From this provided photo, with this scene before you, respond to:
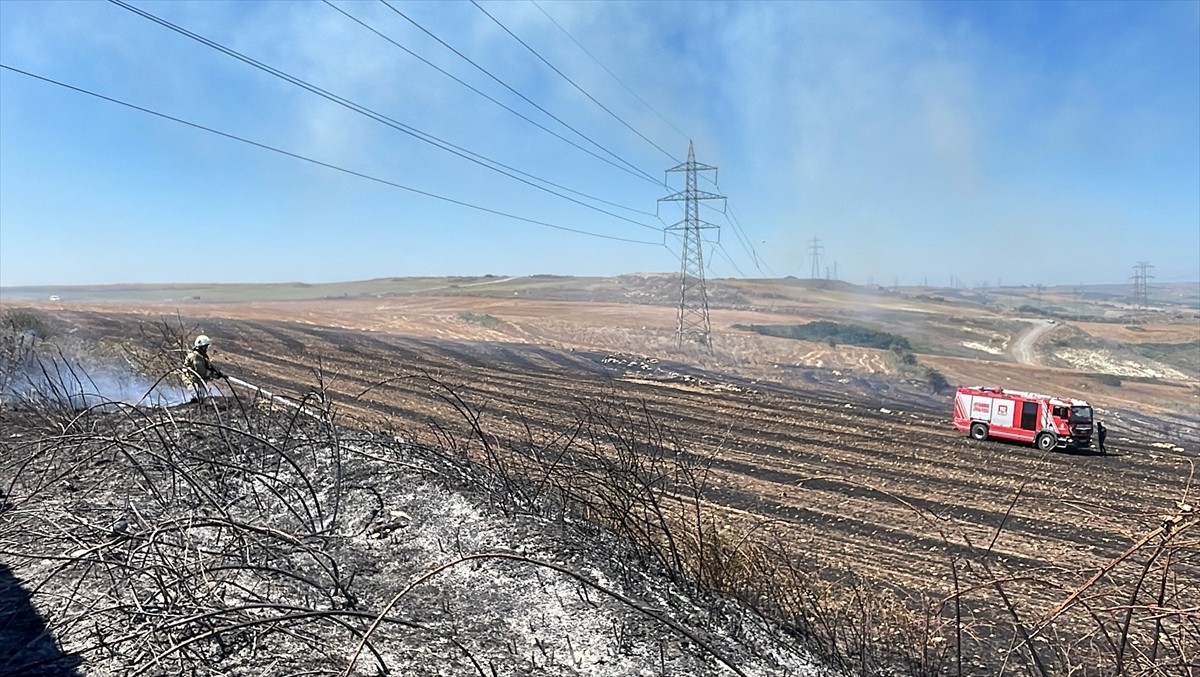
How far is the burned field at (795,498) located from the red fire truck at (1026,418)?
18.3 inches

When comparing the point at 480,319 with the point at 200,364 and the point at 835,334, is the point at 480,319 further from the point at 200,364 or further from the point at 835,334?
the point at 200,364

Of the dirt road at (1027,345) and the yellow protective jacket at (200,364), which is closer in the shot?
the yellow protective jacket at (200,364)

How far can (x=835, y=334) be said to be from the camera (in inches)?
1628

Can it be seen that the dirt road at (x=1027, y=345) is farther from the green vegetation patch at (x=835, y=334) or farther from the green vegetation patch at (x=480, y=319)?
the green vegetation patch at (x=480, y=319)

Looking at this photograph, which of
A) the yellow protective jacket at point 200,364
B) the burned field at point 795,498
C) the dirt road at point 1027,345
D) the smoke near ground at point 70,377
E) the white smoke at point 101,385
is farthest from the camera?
the dirt road at point 1027,345

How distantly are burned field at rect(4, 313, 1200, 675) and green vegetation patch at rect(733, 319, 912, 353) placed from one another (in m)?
11.3

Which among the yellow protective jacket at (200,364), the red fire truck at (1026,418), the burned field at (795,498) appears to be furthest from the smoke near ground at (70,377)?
the red fire truck at (1026,418)

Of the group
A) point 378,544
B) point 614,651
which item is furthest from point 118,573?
point 614,651

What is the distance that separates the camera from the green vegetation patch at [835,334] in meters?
38.4

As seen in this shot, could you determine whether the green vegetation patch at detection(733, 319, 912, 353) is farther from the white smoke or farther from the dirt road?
the white smoke

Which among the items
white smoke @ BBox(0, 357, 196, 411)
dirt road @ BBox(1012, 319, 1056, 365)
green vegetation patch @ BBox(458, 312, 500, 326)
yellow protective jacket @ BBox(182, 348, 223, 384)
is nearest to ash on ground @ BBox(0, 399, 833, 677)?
yellow protective jacket @ BBox(182, 348, 223, 384)

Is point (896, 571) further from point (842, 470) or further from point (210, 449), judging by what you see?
point (210, 449)

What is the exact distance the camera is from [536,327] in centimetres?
3706

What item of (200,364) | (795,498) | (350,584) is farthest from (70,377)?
(795,498)
